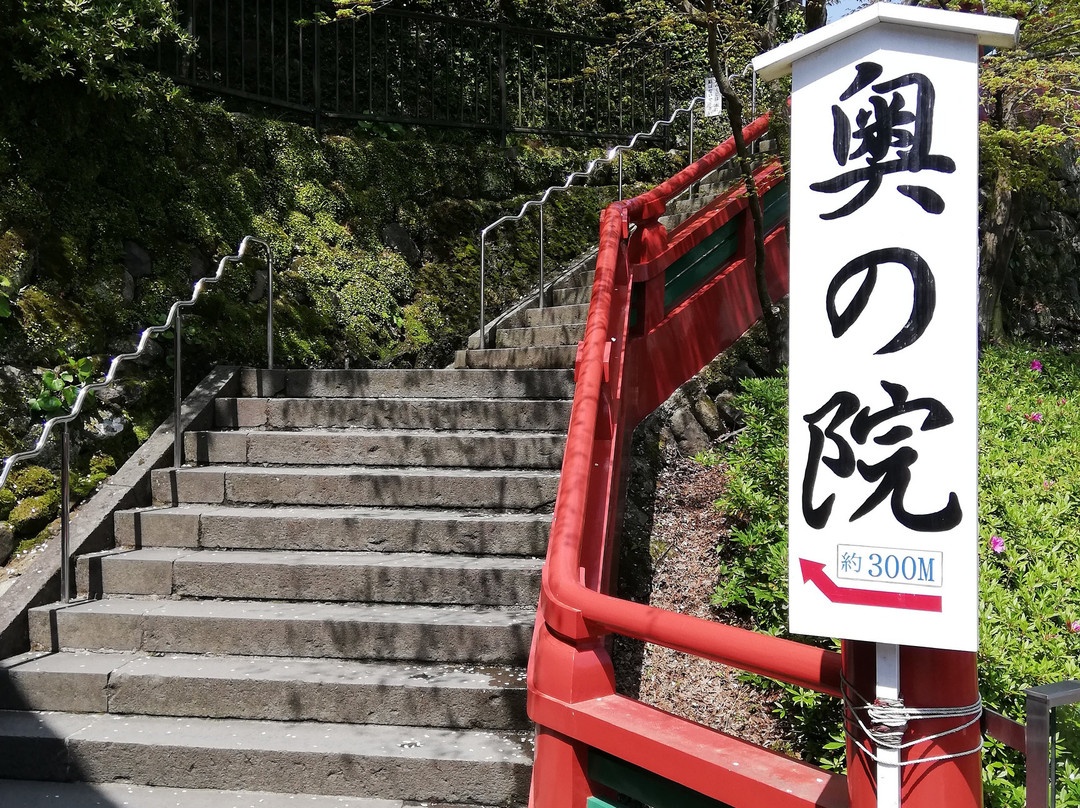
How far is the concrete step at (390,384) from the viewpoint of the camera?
18.3 ft

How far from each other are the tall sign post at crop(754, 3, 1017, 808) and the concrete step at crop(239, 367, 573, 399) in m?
3.93

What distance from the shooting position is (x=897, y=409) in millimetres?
1587

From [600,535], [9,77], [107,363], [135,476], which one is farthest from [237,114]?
[600,535]

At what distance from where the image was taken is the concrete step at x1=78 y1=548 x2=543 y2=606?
159 inches

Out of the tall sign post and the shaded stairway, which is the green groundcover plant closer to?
the tall sign post

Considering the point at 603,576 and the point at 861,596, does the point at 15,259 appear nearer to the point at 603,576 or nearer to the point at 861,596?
the point at 603,576

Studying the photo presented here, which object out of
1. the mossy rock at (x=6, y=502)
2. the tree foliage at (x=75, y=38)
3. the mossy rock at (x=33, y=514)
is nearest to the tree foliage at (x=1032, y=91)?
the tree foliage at (x=75, y=38)

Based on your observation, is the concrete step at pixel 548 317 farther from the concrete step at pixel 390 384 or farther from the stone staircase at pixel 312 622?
the stone staircase at pixel 312 622

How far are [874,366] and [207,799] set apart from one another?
310 centimetres

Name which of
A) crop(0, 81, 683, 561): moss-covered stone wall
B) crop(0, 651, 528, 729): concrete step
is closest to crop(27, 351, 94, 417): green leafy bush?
crop(0, 81, 683, 561): moss-covered stone wall

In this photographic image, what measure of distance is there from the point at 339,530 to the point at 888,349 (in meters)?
3.40

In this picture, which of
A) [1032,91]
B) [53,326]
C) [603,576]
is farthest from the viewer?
→ [1032,91]

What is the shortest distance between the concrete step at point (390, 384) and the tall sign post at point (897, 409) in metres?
3.93

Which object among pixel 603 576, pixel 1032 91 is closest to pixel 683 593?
pixel 603 576
